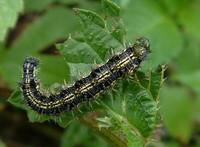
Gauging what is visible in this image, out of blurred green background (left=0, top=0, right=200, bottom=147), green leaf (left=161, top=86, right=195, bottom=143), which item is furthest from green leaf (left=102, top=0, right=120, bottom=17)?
green leaf (left=161, top=86, right=195, bottom=143)

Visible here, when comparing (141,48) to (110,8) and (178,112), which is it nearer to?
(110,8)

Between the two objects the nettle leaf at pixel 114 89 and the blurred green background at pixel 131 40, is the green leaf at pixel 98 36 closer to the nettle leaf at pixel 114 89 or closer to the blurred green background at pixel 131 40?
the nettle leaf at pixel 114 89

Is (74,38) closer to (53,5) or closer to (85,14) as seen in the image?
(85,14)

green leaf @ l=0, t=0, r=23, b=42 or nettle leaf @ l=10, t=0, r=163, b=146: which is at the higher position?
green leaf @ l=0, t=0, r=23, b=42

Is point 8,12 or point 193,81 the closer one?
point 8,12

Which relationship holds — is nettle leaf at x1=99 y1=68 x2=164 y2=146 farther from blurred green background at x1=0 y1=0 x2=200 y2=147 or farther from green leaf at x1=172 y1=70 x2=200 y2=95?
green leaf at x1=172 y1=70 x2=200 y2=95

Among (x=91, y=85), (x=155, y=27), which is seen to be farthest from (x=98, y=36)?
(x=155, y=27)
